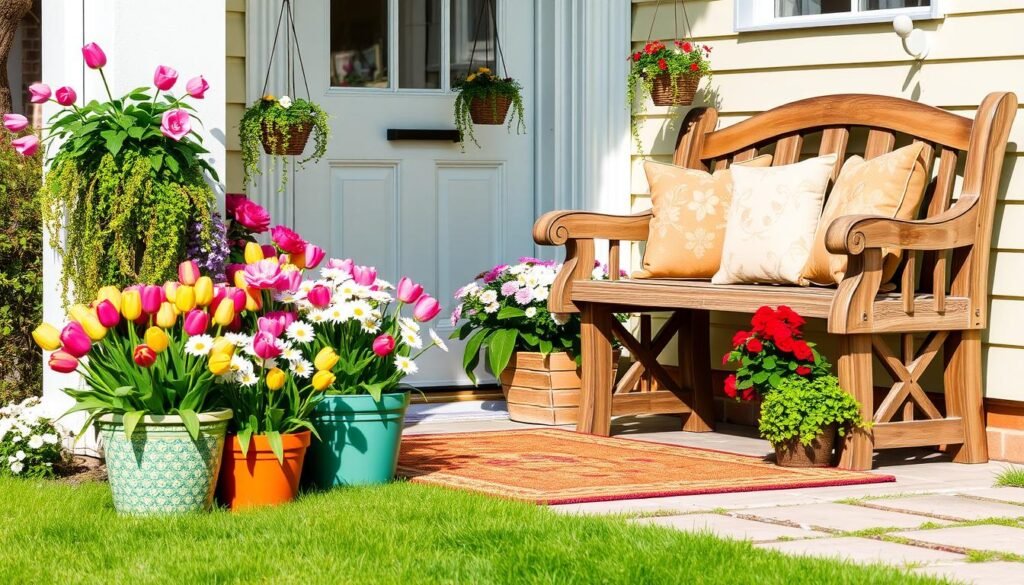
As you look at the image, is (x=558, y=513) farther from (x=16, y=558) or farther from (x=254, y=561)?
(x=16, y=558)

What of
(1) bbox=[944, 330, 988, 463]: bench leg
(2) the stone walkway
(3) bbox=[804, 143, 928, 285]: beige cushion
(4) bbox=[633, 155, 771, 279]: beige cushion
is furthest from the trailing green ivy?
(1) bbox=[944, 330, 988, 463]: bench leg

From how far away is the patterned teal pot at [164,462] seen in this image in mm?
3904

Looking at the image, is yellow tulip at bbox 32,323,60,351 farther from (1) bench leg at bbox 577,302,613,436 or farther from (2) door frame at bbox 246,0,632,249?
(2) door frame at bbox 246,0,632,249

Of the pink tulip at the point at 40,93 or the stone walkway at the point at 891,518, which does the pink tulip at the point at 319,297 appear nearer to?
the stone walkway at the point at 891,518

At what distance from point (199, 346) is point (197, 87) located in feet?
3.51

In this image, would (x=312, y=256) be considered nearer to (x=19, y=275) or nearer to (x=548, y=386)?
(x=19, y=275)

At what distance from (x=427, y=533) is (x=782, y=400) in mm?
1604

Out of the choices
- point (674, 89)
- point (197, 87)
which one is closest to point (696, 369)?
point (674, 89)

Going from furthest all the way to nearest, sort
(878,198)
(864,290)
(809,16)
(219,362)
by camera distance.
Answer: (809,16) < (878,198) < (864,290) < (219,362)

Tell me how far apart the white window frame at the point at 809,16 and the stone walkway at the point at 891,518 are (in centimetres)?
150

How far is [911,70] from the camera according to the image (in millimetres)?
5359

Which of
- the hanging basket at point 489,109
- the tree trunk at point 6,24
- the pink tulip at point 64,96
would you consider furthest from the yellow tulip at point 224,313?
the tree trunk at point 6,24

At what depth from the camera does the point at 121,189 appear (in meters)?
4.55

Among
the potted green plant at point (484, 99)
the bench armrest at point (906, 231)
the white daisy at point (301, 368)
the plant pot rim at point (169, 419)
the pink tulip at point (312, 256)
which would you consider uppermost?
the potted green plant at point (484, 99)
